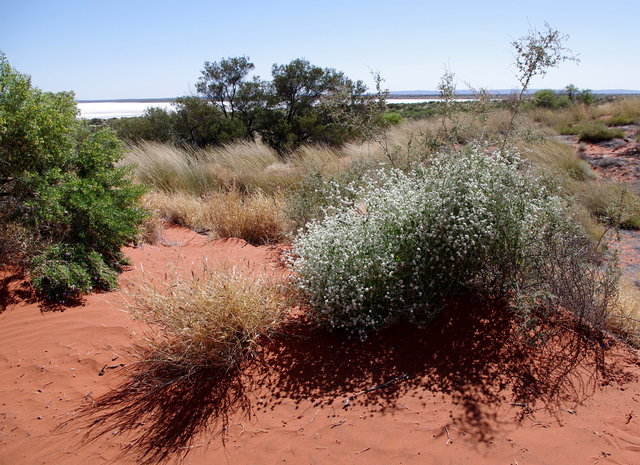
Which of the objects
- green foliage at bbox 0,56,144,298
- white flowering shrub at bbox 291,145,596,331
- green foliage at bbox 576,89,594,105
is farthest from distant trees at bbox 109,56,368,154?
green foliage at bbox 576,89,594,105

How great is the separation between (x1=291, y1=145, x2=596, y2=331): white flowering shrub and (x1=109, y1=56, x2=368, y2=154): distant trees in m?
9.38

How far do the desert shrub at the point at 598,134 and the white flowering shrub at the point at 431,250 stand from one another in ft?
36.3

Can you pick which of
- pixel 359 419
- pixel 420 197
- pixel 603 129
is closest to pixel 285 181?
pixel 420 197

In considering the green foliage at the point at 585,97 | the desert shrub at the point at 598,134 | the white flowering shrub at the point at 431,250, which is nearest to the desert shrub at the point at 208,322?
the white flowering shrub at the point at 431,250

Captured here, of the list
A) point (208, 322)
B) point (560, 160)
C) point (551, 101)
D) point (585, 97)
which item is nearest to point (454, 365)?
point (208, 322)

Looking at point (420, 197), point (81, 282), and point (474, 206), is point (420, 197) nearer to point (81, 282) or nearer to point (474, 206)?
point (474, 206)

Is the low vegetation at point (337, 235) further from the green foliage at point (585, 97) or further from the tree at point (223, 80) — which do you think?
the green foliage at point (585, 97)

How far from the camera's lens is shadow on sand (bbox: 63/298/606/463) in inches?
115

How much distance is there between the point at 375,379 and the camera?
10.4ft

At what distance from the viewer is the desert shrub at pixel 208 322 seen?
3359 millimetres

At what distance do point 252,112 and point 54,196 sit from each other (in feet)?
31.8

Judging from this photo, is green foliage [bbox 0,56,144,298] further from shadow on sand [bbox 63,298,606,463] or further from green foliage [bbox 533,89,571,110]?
green foliage [bbox 533,89,571,110]

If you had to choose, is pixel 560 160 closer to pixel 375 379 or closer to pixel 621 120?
pixel 621 120

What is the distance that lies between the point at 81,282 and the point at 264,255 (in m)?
2.19
